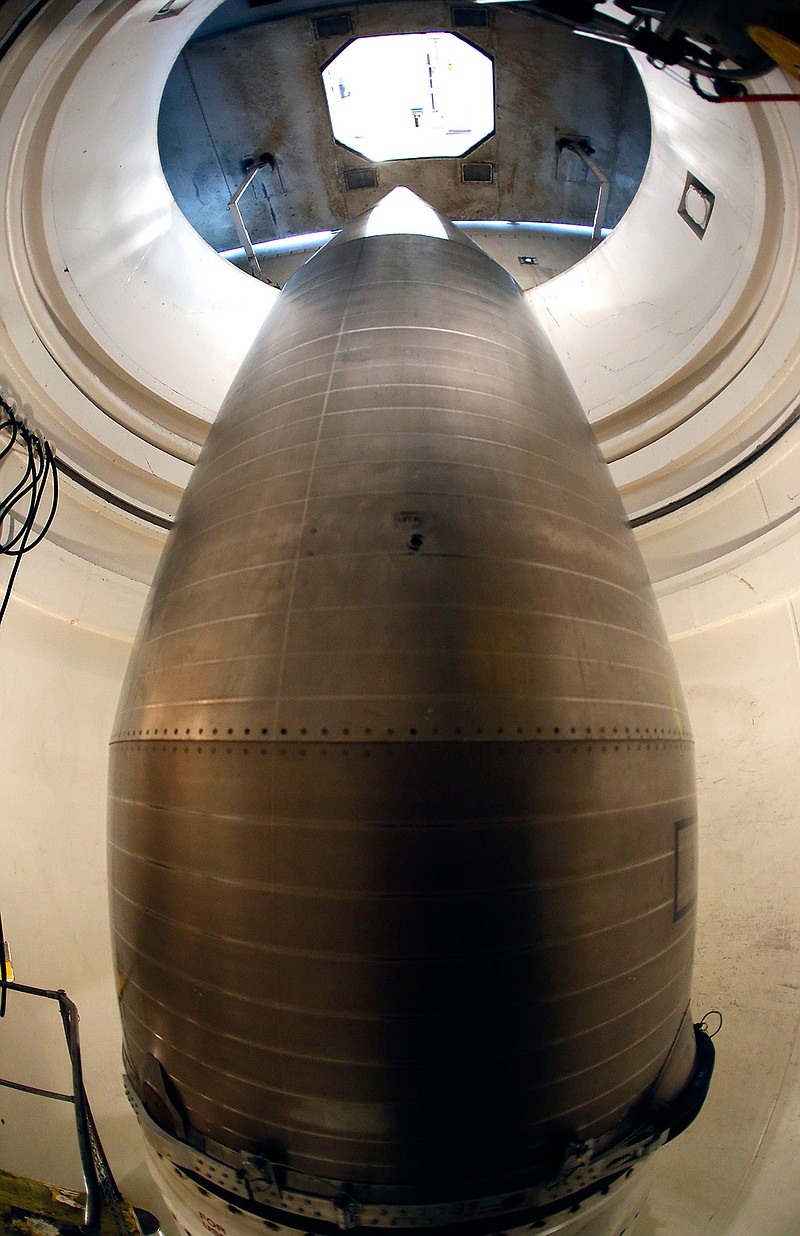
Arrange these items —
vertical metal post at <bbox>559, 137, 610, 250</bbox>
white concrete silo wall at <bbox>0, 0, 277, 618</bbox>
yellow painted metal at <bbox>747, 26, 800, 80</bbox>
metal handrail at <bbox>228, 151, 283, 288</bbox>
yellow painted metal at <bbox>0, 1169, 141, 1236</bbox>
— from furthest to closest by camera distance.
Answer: metal handrail at <bbox>228, 151, 283, 288</bbox> < vertical metal post at <bbox>559, 137, 610, 250</bbox> < white concrete silo wall at <bbox>0, 0, 277, 618</bbox> < yellow painted metal at <bbox>0, 1169, 141, 1236</bbox> < yellow painted metal at <bbox>747, 26, 800, 80</bbox>

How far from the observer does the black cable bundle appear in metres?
3.23

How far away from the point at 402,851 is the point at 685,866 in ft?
3.50

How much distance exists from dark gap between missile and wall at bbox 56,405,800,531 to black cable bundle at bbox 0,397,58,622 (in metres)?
0.22

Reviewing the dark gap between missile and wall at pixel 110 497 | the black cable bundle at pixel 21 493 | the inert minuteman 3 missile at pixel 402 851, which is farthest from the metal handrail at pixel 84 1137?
the dark gap between missile and wall at pixel 110 497

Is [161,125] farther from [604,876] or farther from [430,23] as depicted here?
[604,876]

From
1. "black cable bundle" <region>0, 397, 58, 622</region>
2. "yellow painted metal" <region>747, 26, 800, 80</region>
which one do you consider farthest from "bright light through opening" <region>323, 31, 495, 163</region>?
"black cable bundle" <region>0, 397, 58, 622</region>

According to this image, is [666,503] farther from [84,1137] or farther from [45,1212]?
[45,1212]

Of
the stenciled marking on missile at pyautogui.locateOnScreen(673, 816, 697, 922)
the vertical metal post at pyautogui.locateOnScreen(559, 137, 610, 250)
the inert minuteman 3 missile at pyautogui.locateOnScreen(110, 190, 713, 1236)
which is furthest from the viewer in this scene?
the vertical metal post at pyautogui.locateOnScreen(559, 137, 610, 250)

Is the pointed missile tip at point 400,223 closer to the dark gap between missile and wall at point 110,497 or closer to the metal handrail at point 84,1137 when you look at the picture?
the dark gap between missile and wall at point 110,497

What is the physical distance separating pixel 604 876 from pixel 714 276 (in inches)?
198

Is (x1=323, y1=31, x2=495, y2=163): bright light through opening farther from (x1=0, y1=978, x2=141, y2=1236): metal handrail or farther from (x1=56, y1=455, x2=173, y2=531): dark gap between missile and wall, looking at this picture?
(x1=0, y1=978, x2=141, y2=1236): metal handrail

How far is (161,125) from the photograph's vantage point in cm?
643

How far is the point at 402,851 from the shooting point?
58.9 inches

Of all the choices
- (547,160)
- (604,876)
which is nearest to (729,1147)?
(604,876)
